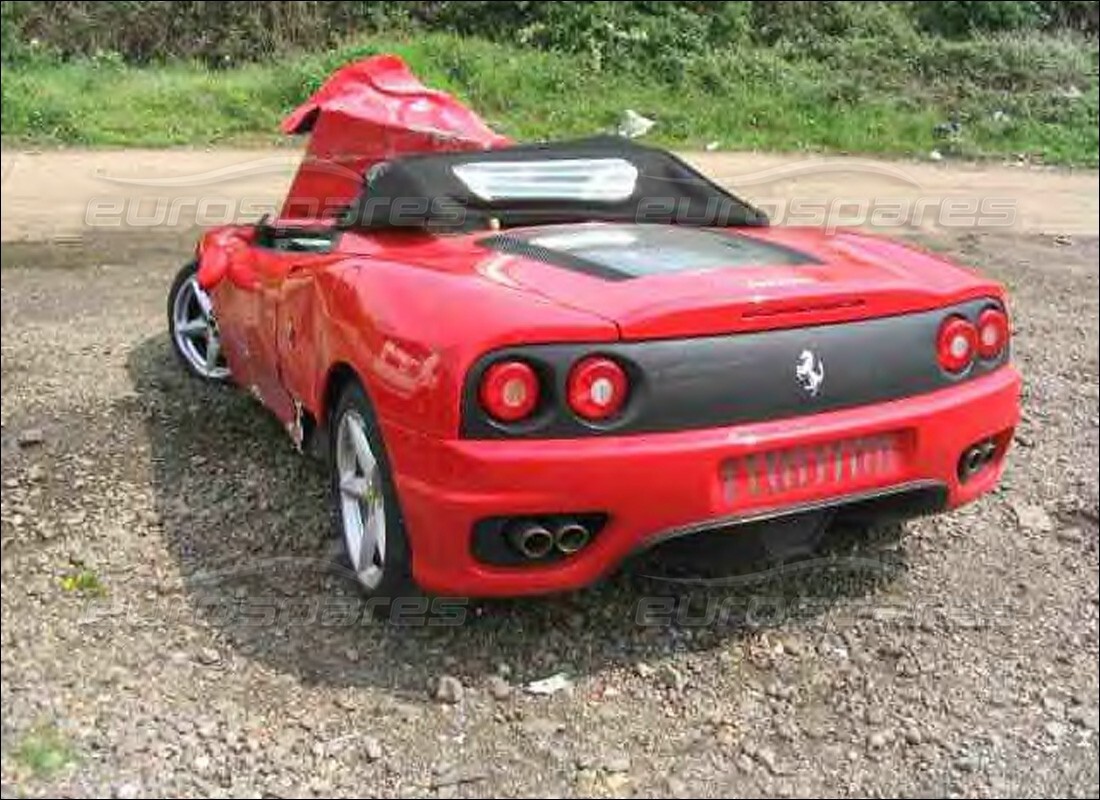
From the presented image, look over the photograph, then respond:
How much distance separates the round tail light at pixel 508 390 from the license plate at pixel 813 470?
1.53 feet

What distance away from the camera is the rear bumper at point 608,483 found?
284 centimetres

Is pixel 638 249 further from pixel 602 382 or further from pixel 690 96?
pixel 690 96

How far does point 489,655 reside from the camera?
3.25 metres

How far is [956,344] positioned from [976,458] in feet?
1.01

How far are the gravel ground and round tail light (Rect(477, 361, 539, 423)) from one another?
684 mm

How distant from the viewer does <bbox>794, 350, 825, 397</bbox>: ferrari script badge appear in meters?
3.01

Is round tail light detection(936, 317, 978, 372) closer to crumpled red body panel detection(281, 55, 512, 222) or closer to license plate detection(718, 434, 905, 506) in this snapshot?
license plate detection(718, 434, 905, 506)

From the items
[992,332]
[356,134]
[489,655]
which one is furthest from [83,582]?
[992,332]

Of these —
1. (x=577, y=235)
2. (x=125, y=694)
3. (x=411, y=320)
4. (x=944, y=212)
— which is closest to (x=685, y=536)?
(x=411, y=320)

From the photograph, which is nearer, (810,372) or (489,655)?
(810,372)

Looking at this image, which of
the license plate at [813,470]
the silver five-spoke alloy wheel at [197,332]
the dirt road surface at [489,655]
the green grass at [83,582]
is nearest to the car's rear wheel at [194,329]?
the silver five-spoke alloy wheel at [197,332]

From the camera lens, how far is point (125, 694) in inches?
119

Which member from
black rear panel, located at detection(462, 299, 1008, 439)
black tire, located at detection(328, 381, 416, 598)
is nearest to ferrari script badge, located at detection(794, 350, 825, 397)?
black rear panel, located at detection(462, 299, 1008, 439)

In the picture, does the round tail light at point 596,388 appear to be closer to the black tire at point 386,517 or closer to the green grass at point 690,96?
the black tire at point 386,517
